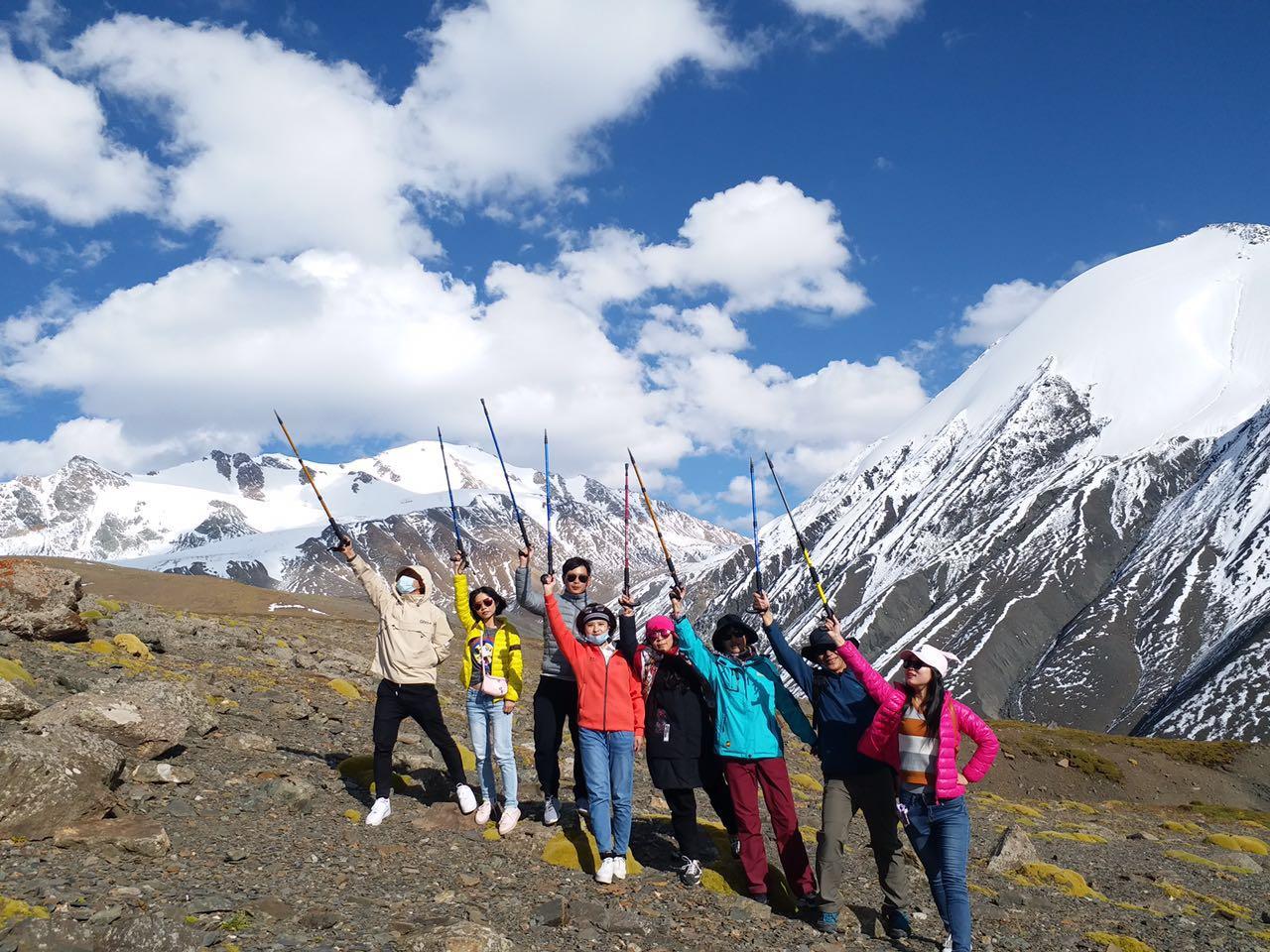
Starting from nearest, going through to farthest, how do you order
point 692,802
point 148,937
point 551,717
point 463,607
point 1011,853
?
1. point 148,937
2. point 692,802
3. point 551,717
4. point 463,607
5. point 1011,853

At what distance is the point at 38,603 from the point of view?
67.6 ft

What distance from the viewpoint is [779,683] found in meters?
10.8

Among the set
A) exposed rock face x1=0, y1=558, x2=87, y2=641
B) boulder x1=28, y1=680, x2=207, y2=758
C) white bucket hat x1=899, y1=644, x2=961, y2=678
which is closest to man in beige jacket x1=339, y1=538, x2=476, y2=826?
boulder x1=28, y1=680, x2=207, y2=758

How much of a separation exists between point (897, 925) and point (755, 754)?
103 inches

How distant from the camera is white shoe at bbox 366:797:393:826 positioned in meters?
11.8

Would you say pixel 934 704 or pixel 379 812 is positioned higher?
pixel 934 704

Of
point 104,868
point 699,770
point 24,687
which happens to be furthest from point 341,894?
point 24,687

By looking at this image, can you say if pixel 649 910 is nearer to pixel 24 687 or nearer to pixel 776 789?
pixel 776 789

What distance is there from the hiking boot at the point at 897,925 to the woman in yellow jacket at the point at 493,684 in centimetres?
511

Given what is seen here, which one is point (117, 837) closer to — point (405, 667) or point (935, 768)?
point (405, 667)

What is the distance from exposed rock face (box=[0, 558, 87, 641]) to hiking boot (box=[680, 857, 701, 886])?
17.3m

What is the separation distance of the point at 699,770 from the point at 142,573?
126 metres

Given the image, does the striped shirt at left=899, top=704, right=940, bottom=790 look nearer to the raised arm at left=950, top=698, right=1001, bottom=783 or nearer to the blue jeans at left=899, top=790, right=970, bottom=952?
the blue jeans at left=899, top=790, right=970, bottom=952

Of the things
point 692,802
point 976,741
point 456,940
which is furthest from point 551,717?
point 976,741
